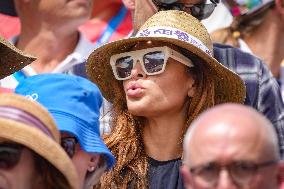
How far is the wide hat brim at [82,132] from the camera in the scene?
4.36 meters

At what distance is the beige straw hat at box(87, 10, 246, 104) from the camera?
5.16 metres

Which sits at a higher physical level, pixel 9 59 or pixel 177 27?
pixel 9 59

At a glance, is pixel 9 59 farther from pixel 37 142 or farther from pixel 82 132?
pixel 37 142

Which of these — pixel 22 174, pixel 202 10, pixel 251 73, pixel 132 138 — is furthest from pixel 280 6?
pixel 22 174

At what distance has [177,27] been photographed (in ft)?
17.2

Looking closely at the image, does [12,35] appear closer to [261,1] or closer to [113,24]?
[113,24]

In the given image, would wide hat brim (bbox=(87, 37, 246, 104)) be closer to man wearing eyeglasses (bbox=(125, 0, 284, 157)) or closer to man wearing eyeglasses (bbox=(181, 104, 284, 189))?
man wearing eyeglasses (bbox=(125, 0, 284, 157))

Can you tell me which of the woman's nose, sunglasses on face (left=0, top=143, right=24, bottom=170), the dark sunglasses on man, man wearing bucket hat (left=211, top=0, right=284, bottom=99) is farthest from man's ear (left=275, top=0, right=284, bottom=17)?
sunglasses on face (left=0, top=143, right=24, bottom=170)

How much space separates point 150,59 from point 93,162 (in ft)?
2.74

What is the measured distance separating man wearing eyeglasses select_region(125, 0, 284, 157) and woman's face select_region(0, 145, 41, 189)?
1.80 meters

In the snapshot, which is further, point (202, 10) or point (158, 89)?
point (202, 10)

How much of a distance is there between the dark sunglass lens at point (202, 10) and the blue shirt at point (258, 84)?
0.21 metres

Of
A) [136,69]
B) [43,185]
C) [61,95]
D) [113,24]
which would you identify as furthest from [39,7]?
[43,185]

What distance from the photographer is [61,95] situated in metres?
4.50
